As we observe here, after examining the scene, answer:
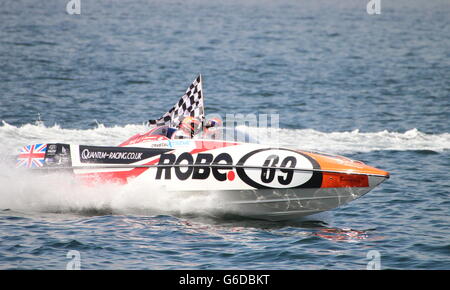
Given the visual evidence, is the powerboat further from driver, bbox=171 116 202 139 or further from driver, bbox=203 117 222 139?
driver, bbox=171 116 202 139

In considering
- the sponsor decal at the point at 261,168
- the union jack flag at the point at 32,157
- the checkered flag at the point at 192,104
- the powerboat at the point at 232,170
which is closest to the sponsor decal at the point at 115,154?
the powerboat at the point at 232,170

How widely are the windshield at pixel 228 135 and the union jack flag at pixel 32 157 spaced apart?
2.78 metres

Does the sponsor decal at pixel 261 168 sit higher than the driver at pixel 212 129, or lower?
lower

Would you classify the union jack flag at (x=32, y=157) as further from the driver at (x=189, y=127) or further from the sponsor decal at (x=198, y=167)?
the driver at (x=189, y=127)

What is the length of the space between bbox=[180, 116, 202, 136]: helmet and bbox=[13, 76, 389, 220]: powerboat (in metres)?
0.27

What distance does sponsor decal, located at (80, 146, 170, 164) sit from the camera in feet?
35.0

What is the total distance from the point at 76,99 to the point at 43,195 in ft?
35.4

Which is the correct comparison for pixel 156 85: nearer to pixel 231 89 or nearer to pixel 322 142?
pixel 231 89

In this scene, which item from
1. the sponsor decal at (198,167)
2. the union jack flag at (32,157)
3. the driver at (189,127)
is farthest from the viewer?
the driver at (189,127)

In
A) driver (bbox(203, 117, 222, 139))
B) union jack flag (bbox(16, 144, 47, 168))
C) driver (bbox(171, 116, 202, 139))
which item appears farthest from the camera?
driver (bbox(171, 116, 202, 139))

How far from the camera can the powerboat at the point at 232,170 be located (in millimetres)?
10156

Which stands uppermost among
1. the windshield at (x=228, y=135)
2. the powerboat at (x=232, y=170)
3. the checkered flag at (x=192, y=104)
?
A: the checkered flag at (x=192, y=104)

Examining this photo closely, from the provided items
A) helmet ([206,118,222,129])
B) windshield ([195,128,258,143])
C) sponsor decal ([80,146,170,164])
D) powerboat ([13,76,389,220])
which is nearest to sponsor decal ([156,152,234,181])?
powerboat ([13,76,389,220])

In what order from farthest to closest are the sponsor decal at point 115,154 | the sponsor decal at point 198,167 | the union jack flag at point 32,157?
the union jack flag at point 32,157, the sponsor decal at point 115,154, the sponsor decal at point 198,167
